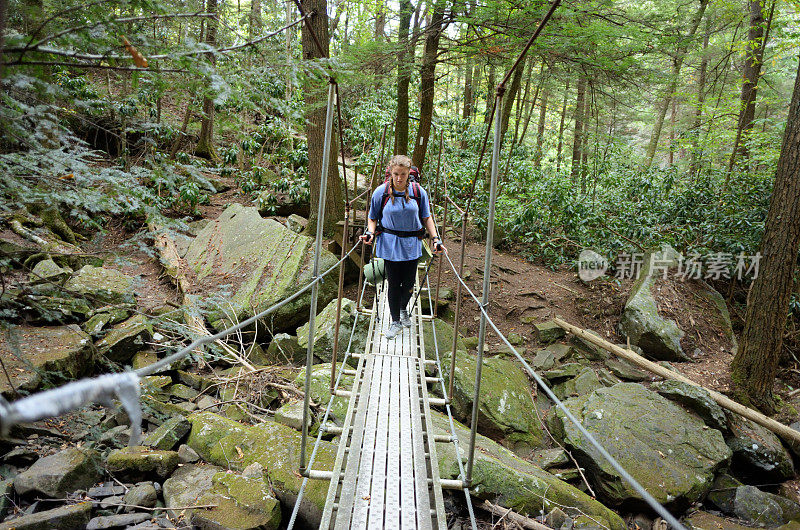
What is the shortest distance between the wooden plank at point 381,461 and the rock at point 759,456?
3.65m

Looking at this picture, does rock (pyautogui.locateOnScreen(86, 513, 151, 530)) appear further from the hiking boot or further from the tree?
the tree

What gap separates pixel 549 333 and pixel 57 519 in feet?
17.1

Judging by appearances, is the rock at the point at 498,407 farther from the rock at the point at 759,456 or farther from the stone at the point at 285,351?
the rock at the point at 759,456

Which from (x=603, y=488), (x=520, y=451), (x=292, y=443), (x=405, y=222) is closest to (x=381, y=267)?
(x=405, y=222)

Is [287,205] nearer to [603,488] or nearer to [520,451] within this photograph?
[520,451]

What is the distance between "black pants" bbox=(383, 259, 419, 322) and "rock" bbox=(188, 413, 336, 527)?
1236mm

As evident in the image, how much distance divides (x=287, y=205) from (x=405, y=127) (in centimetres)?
256

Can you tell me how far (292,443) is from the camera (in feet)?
9.77

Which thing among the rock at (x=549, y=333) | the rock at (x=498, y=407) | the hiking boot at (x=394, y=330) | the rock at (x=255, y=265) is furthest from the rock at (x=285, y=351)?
the rock at (x=549, y=333)

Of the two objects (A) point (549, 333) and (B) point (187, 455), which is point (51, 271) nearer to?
(B) point (187, 455)

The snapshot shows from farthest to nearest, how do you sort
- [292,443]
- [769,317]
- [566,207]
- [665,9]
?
[665,9], [566,207], [769,317], [292,443]

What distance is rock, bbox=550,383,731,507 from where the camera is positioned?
137 inches

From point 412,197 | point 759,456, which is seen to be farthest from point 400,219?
point 759,456

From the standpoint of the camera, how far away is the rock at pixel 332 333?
4477mm
